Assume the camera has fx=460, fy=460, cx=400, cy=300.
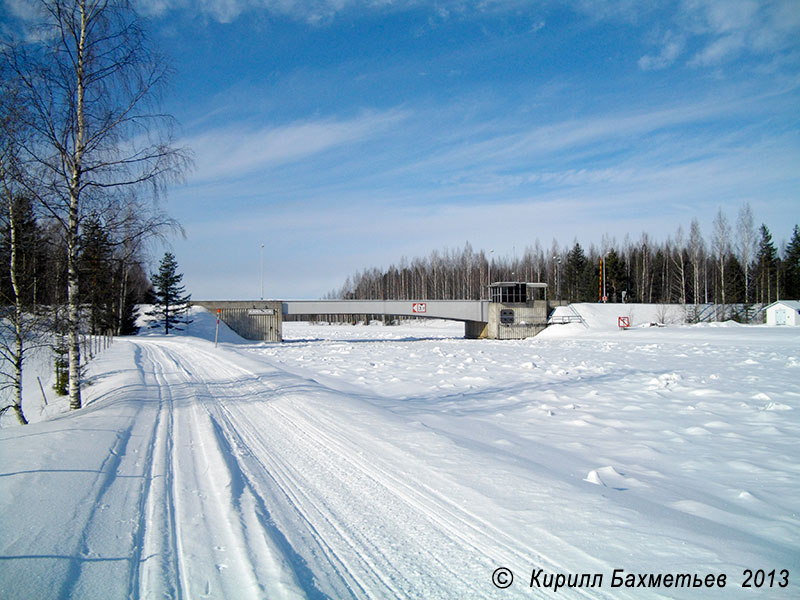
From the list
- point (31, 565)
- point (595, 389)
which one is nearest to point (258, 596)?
point (31, 565)

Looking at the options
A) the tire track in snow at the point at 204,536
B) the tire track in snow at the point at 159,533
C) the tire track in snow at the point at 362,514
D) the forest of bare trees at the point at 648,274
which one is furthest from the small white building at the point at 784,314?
the tire track in snow at the point at 159,533

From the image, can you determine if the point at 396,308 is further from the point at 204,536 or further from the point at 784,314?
the point at 204,536

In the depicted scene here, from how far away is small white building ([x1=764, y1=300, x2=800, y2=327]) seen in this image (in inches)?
1741

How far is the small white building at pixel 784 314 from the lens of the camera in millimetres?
44219

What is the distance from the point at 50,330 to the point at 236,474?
766cm

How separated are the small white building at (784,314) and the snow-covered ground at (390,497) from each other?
143ft

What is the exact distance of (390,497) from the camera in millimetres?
4992

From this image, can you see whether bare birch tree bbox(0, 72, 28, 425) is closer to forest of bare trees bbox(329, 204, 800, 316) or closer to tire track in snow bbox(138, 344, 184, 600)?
tire track in snow bbox(138, 344, 184, 600)

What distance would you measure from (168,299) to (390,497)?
53305 mm

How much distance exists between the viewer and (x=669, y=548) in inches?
153

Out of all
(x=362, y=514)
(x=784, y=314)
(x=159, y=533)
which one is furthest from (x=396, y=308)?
(x=159, y=533)

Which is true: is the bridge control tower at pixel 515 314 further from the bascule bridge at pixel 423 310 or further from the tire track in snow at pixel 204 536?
the tire track in snow at pixel 204 536

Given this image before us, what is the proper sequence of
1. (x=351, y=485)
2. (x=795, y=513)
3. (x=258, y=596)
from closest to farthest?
(x=258, y=596)
(x=795, y=513)
(x=351, y=485)

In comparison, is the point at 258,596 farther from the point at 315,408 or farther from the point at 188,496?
the point at 315,408
